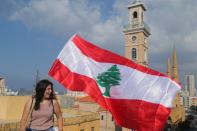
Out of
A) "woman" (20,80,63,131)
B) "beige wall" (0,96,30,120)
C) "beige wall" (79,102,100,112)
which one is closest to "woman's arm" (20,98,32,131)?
"woman" (20,80,63,131)

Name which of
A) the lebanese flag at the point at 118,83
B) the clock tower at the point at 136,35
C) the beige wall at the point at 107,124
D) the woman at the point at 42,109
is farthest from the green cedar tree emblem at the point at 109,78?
the clock tower at the point at 136,35

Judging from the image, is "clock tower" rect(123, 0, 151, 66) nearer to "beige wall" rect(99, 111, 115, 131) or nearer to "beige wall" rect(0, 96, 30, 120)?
"beige wall" rect(99, 111, 115, 131)

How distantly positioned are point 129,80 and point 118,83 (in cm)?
28

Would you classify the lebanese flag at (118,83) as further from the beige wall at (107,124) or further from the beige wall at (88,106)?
the beige wall at (88,106)

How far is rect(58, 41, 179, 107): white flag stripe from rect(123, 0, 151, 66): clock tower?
4901 cm

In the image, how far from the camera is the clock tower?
56.8 meters

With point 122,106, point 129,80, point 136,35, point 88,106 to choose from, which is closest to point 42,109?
point 122,106

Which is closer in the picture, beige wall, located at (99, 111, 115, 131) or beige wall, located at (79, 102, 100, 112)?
beige wall, located at (99, 111, 115, 131)

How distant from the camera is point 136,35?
57.7 m

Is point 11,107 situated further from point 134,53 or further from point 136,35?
point 136,35

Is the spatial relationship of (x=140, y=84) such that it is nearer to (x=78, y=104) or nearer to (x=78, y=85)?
(x=78, y=85)

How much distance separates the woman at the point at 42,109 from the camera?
4.58 meters

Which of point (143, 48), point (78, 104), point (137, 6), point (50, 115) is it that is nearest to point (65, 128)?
point (50, 115)

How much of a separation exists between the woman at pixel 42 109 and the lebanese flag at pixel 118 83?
2434 millimetres
